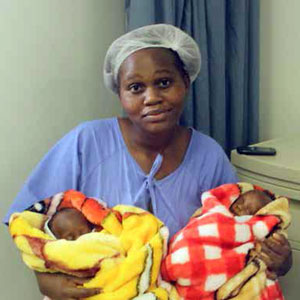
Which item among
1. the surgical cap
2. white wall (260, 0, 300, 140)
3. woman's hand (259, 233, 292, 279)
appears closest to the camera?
woman's hand (259, 233, 292, 279)

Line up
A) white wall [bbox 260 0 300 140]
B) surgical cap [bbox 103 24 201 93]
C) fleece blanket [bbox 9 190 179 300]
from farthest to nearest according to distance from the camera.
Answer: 1. white wall [bbox 260 0 300 140]
2. surgical cap [bbox 103 24 201 93]
3. fleece blanket [bbox 9 190 179 300]

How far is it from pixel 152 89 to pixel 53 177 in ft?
1.10

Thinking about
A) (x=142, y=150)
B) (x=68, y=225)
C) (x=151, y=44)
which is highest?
(x=151, y=44)

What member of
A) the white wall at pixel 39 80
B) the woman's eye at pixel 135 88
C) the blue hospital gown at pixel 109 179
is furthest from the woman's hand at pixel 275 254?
the white wall at pixel 39 80

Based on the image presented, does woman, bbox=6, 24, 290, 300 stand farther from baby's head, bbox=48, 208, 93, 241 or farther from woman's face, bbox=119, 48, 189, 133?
baby's head, bbox=48, 208, 93, 241

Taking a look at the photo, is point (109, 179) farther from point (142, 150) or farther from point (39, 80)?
point (39, 80)

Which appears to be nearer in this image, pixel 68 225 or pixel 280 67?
pixel 68 225

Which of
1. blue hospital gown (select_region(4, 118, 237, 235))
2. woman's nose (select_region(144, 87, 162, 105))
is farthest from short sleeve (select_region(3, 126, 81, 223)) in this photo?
woman's nose (select_region(144, 87, 162, 105))

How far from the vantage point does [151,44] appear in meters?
1.14

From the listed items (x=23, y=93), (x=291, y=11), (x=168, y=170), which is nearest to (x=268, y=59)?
(x=291, y=11)

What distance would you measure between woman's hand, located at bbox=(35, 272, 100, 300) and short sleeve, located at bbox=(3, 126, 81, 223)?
22 cm

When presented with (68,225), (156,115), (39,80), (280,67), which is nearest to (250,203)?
(156,115)

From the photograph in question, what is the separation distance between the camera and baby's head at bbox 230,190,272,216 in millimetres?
1091

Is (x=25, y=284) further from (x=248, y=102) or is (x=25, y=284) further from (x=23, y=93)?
(x=248, y=102)
